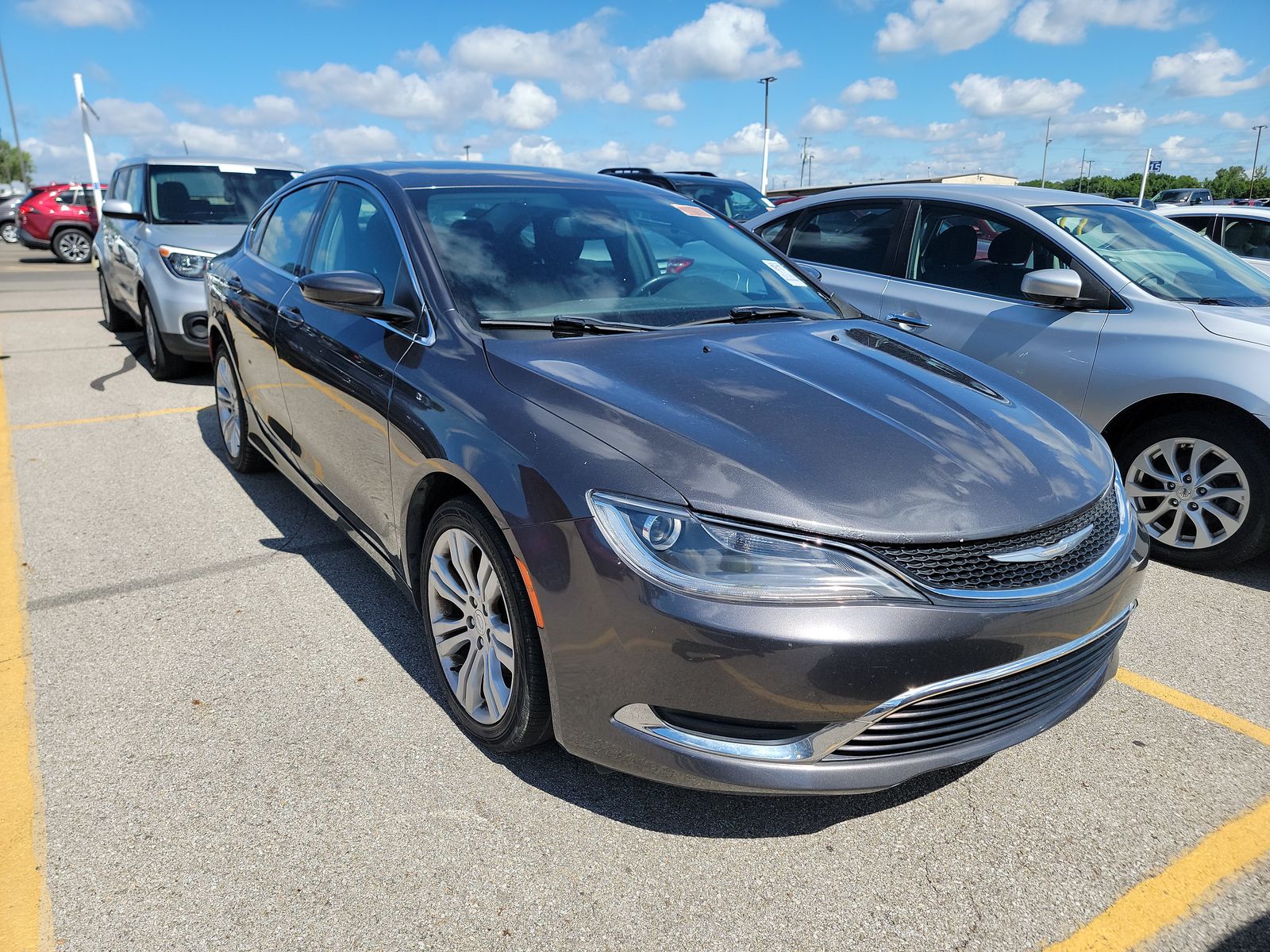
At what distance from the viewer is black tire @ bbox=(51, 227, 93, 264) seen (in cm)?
2072

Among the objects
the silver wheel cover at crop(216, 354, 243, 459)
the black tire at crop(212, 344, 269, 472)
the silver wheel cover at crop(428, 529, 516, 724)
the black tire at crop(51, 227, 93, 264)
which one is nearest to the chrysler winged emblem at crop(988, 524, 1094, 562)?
the silver wheel cover at crop(428, 529, 516, 724)

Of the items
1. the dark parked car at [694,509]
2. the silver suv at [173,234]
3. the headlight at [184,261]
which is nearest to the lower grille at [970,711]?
the dark parked car at [694,509]

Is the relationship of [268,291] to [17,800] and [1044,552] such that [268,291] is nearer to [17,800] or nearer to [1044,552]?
[17,800]

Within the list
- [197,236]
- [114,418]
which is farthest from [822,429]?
[197,236]

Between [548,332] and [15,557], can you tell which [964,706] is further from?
[15,557]

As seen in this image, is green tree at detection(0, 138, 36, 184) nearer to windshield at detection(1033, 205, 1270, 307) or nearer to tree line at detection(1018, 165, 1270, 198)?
tree line at detection(1018, 165, 1270, 198)

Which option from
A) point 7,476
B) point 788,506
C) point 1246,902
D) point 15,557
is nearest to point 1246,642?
point 1246,902

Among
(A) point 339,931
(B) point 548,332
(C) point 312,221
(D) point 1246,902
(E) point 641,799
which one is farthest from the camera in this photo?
(C) point 312,221

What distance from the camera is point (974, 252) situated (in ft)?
16.1

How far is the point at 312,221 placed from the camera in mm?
3947

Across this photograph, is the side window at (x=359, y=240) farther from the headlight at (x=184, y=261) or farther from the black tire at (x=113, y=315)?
the black tire at (x=113, y=315)

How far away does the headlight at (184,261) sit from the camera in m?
6.94

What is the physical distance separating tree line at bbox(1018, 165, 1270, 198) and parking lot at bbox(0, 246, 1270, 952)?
72999 millimetres

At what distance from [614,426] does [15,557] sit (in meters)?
3.29
